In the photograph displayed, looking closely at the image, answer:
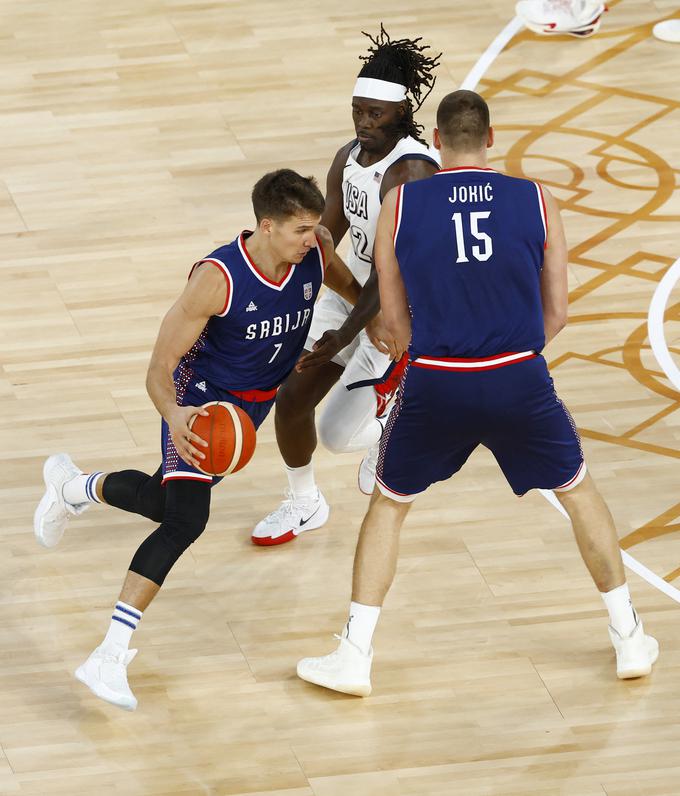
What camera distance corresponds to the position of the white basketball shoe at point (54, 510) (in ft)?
18.6

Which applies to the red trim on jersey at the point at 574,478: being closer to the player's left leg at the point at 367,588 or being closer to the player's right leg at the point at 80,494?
the player's left leg at the point at 367,588

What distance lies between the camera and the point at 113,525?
6.00 m

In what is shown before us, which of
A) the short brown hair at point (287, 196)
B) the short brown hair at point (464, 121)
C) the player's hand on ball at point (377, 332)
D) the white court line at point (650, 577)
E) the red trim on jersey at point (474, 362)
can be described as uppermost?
the short brown hair at point (464, 121)

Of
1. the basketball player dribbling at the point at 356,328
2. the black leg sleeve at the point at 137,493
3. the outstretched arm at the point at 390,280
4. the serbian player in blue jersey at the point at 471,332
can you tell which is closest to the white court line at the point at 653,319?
the serbian player in blue jersey at the point at 471,332

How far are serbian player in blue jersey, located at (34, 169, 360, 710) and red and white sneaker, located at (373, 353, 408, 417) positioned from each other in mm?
607

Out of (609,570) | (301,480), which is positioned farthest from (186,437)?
(609,570)

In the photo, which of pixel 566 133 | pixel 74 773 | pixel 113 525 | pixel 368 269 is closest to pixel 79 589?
pixel 113 525

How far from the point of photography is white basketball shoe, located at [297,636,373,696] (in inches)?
202

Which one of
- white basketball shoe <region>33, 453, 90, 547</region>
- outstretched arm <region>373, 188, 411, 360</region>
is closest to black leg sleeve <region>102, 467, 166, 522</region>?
white basketball shoe <region>33, 453, 90, 547</region>

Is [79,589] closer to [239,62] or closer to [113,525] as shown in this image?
[113,525]

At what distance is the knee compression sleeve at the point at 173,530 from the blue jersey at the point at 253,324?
0.37 metres

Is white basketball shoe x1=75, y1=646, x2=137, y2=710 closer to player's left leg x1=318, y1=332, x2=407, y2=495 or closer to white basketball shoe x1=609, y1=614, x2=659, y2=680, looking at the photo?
player's left leg x1=318, y1=332, x2=407, y2=495

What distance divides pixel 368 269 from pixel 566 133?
129 inches

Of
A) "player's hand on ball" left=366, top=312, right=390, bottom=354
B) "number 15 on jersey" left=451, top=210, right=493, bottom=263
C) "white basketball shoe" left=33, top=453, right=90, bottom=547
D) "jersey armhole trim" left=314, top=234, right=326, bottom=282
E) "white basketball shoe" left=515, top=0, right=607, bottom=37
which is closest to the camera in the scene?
"number 15 on jersey" left=451, top=210, right=493, bottom=263
